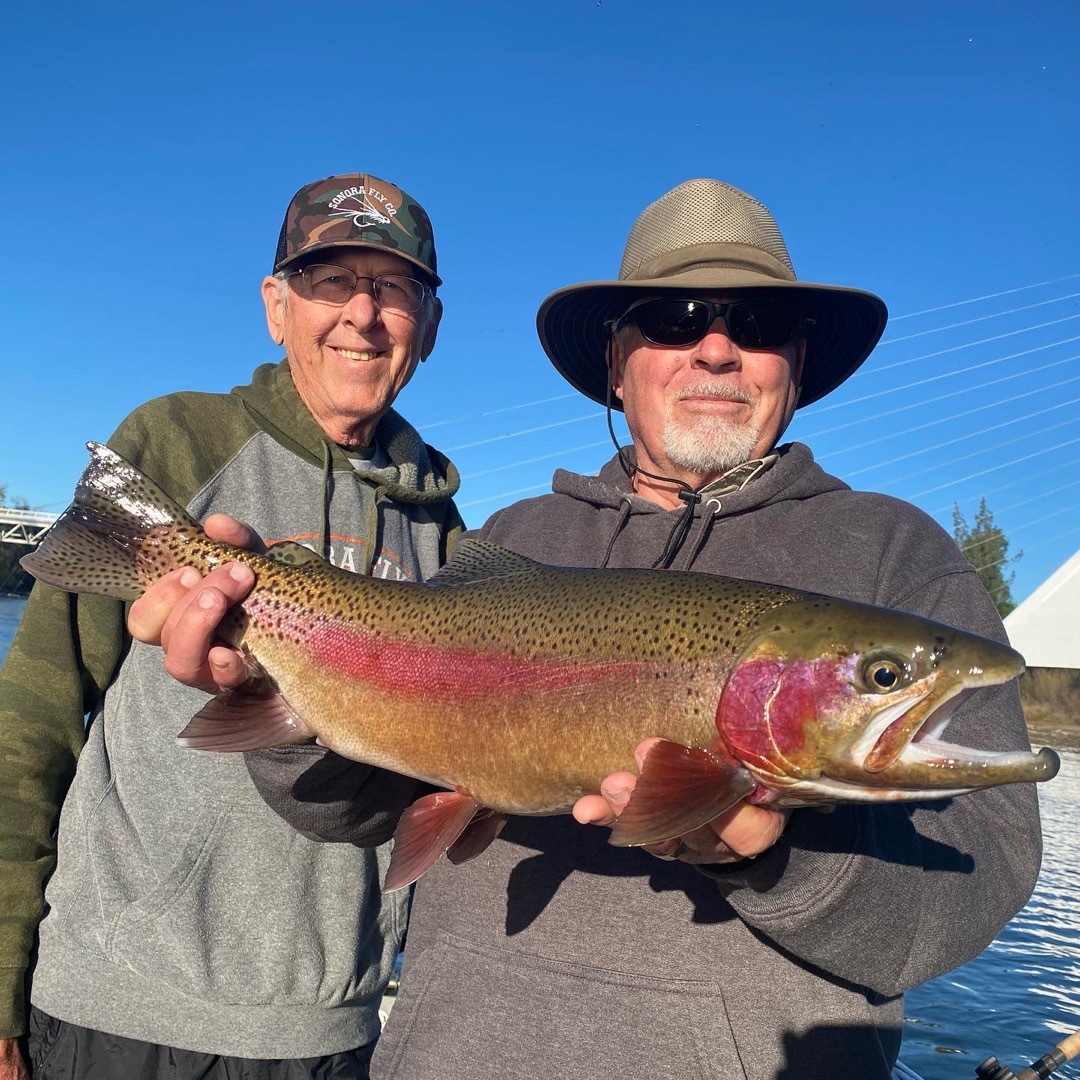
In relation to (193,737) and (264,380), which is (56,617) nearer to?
(193,737)

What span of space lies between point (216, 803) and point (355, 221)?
258 cm

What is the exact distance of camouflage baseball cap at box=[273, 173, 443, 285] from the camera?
3.94 m

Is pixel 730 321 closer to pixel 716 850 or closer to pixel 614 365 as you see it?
pixel 614 365

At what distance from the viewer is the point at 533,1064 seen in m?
2.72

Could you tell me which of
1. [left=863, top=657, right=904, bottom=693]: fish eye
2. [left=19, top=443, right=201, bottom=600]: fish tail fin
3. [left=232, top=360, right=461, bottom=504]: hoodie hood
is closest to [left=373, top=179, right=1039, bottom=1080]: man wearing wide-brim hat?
[left=863, top=657, right=904, bottom=693]: fish eye

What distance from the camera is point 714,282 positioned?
11.6 ft

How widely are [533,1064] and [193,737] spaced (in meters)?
1.50

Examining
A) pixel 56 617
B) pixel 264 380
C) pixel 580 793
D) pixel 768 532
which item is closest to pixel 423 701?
pixel 580 793

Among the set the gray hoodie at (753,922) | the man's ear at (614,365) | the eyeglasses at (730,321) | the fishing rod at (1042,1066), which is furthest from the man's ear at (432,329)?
the fishing rod at (1042,1066)

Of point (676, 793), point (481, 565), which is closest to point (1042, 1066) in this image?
point (676, 793)

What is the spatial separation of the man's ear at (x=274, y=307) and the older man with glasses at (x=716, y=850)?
142cm

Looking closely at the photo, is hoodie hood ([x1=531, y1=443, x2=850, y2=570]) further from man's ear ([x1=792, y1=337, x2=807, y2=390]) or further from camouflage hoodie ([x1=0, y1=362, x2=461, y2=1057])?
camouflage hoodie ([x1=0, y1=362, x2=461, y2=1057])

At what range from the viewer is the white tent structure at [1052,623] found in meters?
33.3

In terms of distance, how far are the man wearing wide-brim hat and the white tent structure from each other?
33513 millimetres
